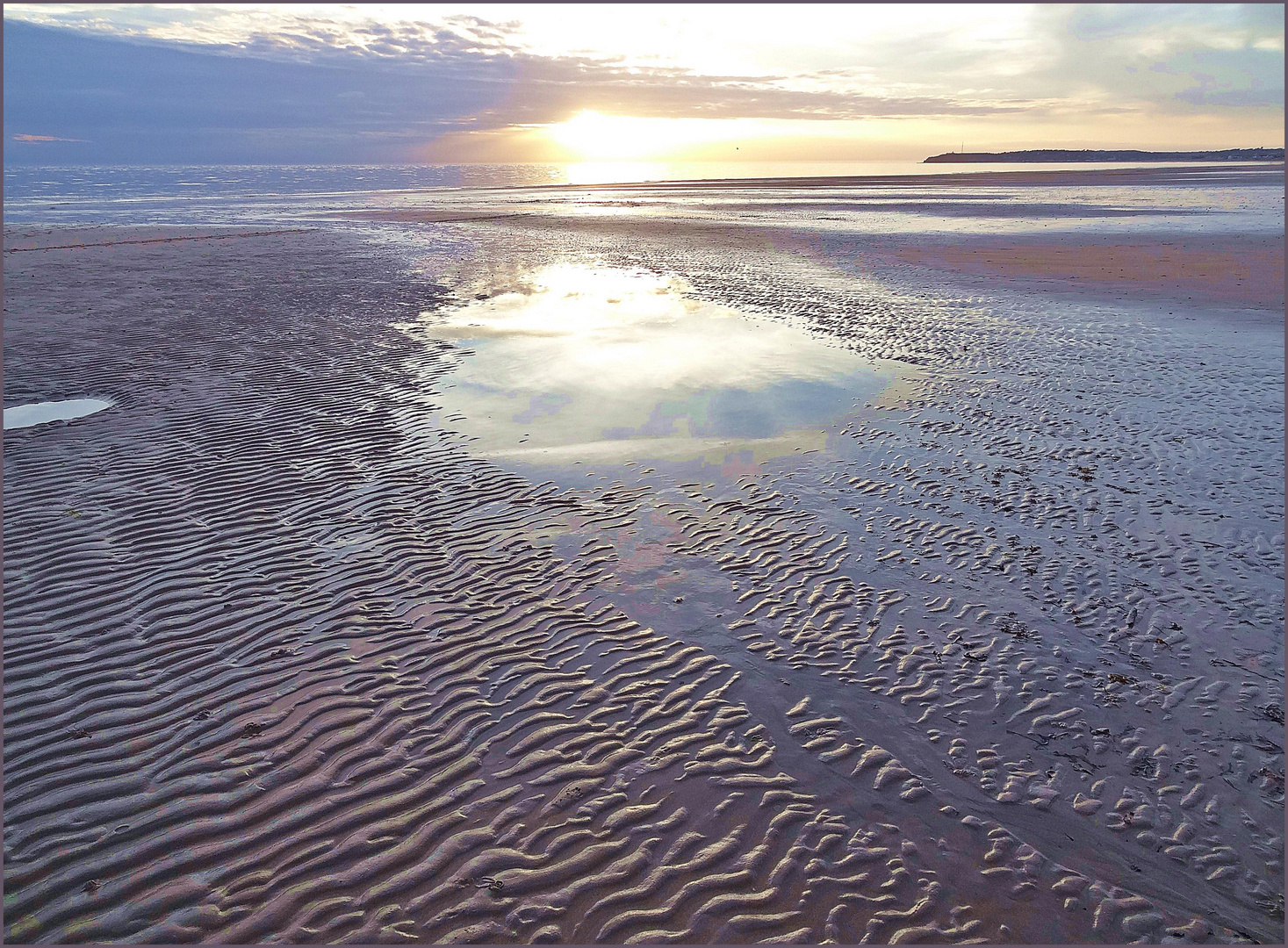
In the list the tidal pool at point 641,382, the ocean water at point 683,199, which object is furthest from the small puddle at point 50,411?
the ocean water at point 683,199

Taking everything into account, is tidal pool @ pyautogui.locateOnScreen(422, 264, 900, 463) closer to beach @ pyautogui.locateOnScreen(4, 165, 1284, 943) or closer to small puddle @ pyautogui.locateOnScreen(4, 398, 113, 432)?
beach @ pyautogui.locateOnScreen(4, 165, 1284, 943)

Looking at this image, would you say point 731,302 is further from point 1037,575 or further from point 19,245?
point 19,245

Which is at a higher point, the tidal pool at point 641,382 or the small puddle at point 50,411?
the tidal pool at point 641,382

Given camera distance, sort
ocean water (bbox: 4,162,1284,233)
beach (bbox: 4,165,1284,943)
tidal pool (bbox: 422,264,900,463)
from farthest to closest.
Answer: ocean water (bbox: 4,162,1284,233) → tidal pool (bbox: 422,264,900,463) → beach (bbox: 4,165,1284,943)

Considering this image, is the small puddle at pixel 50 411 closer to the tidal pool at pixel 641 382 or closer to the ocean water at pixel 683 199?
the tidal pool at pixel 641 382

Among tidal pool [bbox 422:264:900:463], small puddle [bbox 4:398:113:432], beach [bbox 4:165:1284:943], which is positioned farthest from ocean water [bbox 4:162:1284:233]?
small puddle [bbox 4:398:113:432]
